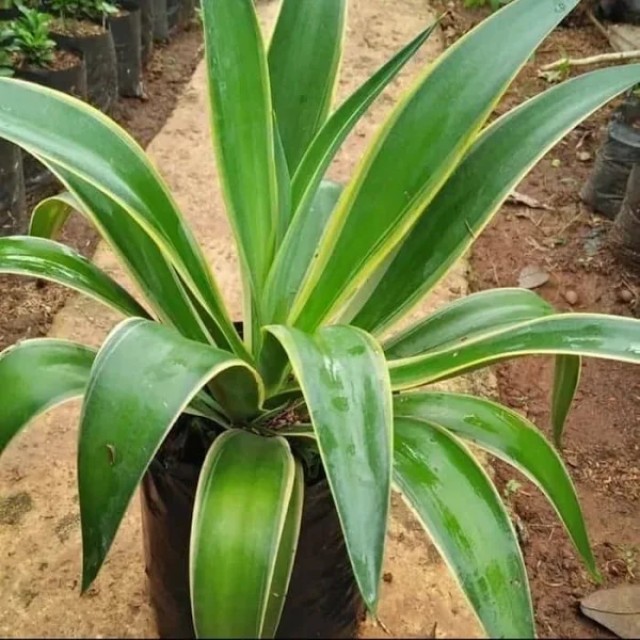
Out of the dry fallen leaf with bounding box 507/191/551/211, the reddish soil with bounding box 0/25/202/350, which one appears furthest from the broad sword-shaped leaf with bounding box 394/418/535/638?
the dry fallen leaf with bounding box 507/191/551/211

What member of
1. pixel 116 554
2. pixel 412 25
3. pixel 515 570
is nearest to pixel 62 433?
pixel 116 554

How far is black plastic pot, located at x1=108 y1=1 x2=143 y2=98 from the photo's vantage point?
317 cm

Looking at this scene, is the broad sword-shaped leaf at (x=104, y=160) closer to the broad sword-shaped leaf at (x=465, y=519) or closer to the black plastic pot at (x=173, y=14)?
the broad sword-shaped leaf at (x=465, y=519)

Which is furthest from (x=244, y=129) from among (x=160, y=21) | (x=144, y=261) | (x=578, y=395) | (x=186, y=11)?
(x=186, y=11)

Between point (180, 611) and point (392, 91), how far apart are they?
2.51 meters

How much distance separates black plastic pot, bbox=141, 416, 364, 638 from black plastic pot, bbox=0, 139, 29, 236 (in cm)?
120

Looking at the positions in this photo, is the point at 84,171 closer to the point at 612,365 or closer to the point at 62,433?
the point at 62,433

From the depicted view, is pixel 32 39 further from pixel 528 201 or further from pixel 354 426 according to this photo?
pixel 354 426

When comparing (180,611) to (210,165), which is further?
(210,165)

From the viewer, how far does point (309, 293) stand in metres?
1.21

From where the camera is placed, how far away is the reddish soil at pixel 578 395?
177 centimetres

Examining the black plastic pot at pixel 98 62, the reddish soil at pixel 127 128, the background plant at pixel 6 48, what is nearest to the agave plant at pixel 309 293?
the reddish soil at pixel 127 128

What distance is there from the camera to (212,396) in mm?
1247

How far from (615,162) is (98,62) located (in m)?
1.51
